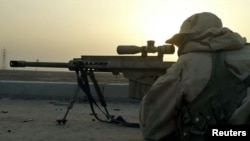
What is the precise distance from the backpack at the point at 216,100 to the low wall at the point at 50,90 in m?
7.91

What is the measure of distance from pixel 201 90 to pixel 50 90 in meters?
8.52

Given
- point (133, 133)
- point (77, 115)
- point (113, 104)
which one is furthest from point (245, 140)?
point (113, 104)

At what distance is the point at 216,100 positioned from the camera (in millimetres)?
4180

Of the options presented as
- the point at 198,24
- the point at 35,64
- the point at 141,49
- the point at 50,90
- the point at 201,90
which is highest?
the point at 198,24

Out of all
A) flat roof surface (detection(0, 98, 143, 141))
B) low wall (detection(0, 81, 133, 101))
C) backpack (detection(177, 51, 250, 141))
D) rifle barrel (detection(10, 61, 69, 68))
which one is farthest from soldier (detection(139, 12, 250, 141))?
low wall (detection(0, 81, 133, 101))

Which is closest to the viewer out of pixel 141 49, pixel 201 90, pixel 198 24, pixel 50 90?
pixel 201 90

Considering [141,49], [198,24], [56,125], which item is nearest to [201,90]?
A: [198,24]

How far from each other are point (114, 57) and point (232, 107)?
12.1 ft

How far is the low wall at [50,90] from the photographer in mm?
12141

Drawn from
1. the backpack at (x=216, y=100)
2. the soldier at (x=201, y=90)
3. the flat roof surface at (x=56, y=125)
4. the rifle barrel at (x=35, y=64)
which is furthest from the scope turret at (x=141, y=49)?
the backpack at (x=216, y=100)

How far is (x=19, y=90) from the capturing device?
12.3 metres

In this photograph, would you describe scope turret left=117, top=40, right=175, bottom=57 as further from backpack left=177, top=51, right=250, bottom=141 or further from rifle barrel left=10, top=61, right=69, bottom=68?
backpack left=177, top=51, right=250, bottom=141

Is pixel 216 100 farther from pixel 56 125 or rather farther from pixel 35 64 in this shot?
pixel 35 64

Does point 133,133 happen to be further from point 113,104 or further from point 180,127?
point 113,104
